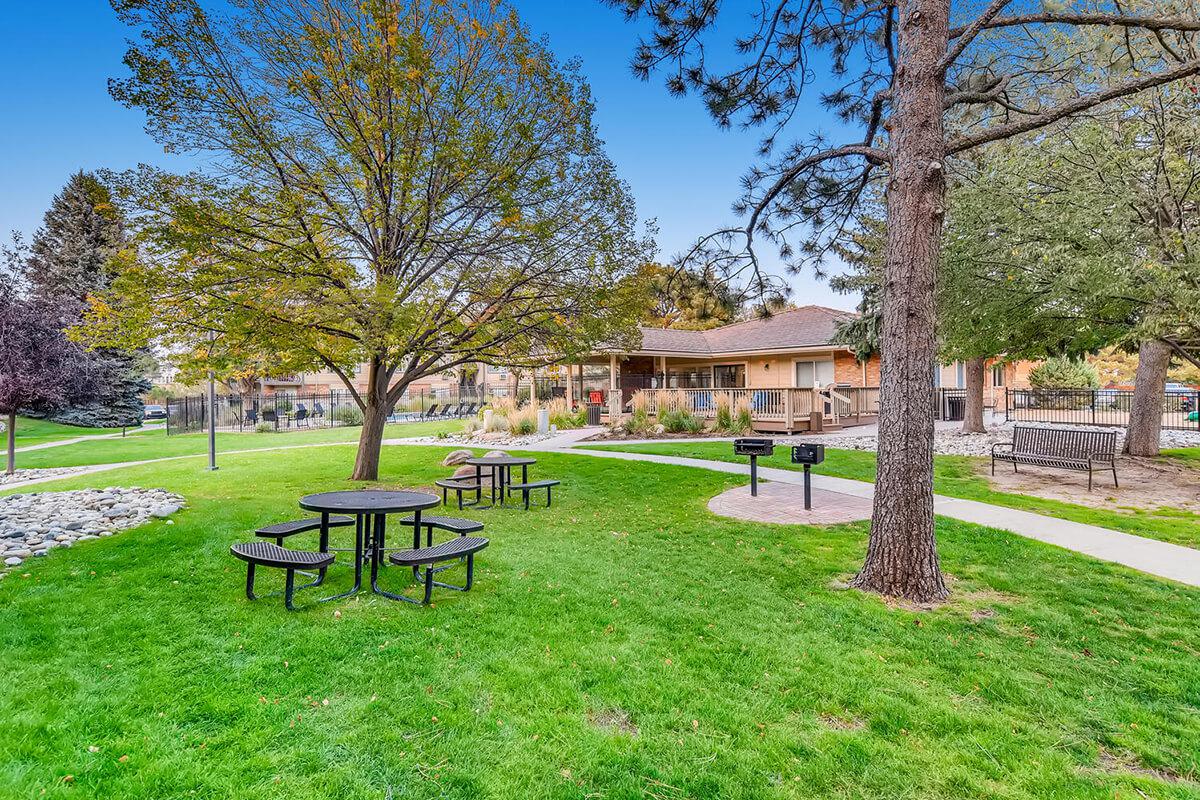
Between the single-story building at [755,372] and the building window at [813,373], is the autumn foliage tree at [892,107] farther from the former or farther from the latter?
the building window at [813,373]

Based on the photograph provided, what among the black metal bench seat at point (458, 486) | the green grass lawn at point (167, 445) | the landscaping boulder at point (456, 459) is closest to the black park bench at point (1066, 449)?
the black metal bench seat at point (458, 486)

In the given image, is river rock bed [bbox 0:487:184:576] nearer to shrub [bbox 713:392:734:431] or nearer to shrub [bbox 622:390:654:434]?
shrub [bbox 622:390:654:434]

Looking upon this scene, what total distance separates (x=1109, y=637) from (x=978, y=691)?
150cm

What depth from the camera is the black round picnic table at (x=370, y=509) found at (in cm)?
472

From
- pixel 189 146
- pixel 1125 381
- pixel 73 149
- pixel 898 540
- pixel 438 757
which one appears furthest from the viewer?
pixel 1125 381

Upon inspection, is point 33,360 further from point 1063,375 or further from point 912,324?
point 1063,375

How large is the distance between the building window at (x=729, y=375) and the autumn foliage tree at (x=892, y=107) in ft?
57.3

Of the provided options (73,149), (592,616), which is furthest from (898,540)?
(73,149)

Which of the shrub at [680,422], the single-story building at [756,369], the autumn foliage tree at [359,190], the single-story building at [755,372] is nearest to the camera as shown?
the autumn foliage tree at [359,190]

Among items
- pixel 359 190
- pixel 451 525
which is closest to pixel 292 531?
pixel 451 525

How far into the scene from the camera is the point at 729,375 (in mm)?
26703

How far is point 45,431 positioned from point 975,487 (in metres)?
34.0

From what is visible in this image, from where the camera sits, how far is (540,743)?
267cm

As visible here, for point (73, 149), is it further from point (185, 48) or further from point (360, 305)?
point (360, 305)
